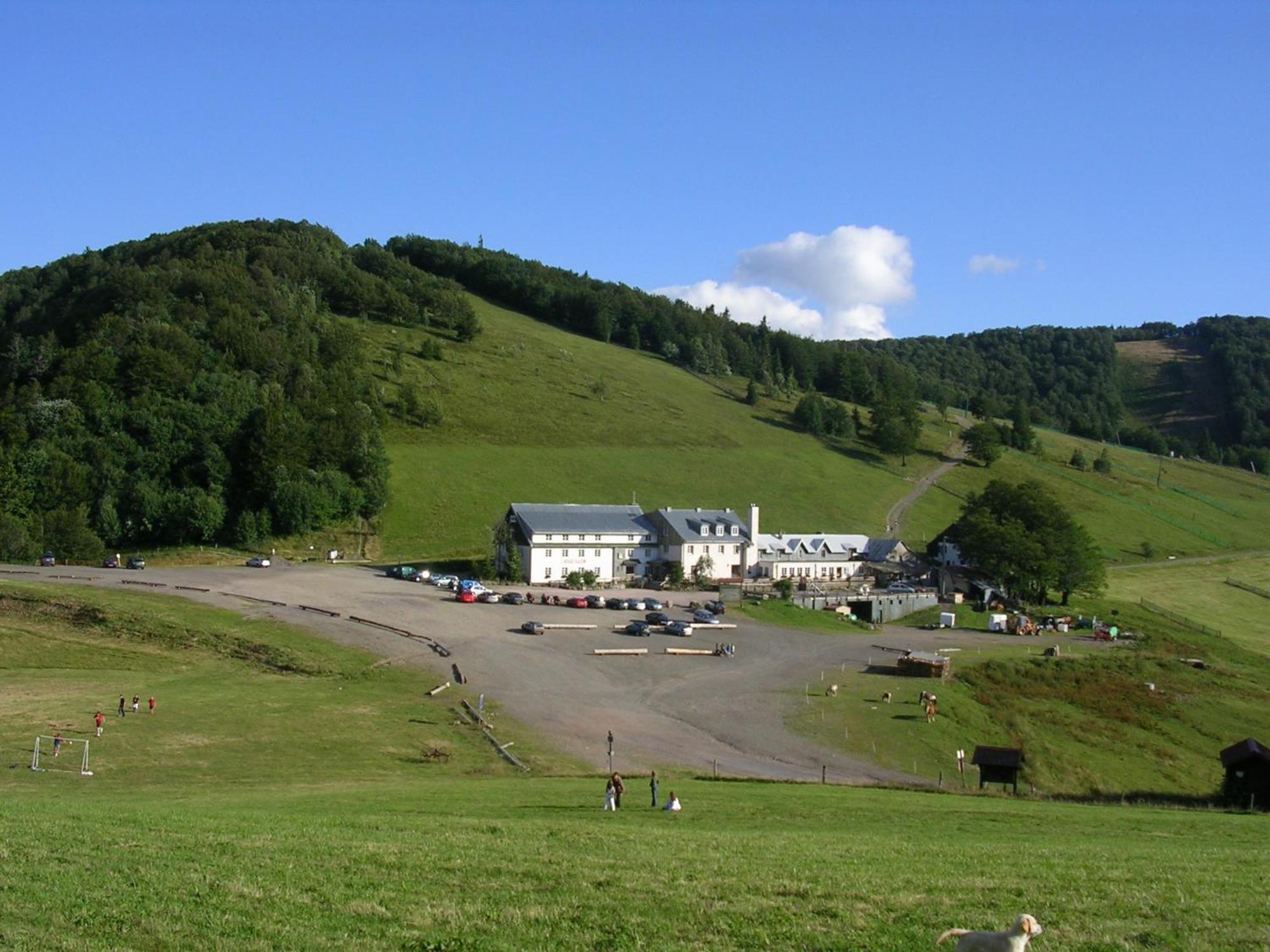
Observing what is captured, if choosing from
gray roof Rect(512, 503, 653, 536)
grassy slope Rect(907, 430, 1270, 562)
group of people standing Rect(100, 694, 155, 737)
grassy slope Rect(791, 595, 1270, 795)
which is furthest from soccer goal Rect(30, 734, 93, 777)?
grassy slope Rect(907, 430, 1270, 562)

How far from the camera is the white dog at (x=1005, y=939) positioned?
9672mm

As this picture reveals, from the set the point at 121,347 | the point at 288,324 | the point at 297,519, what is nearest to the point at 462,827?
the point at 297,519

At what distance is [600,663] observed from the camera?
2395 inches

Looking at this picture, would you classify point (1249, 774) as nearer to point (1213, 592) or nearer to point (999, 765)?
point (999, 765)

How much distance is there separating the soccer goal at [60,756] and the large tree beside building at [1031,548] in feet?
272

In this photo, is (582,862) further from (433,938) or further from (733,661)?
(733,661)

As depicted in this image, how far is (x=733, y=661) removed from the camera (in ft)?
212

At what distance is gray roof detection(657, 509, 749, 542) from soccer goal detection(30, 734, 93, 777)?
208 feet

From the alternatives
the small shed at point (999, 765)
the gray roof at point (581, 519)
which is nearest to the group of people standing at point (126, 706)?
the small shed at point (999, 765)

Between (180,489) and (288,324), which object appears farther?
(288,324)

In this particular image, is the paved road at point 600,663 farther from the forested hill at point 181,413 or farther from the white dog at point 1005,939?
the white dog at point 1005,939

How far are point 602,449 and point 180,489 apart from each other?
5207 cm

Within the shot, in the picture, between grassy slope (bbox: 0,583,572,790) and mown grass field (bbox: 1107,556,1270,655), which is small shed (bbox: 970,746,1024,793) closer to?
grassy slope (bbox: 0,583,572,790)

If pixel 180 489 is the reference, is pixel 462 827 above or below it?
below
